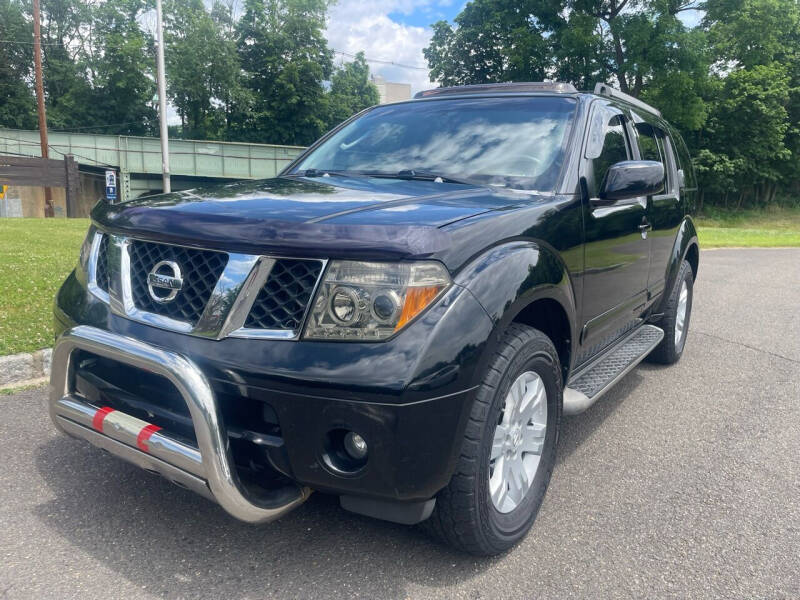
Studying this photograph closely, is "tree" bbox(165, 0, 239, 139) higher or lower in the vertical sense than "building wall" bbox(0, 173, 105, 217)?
higher

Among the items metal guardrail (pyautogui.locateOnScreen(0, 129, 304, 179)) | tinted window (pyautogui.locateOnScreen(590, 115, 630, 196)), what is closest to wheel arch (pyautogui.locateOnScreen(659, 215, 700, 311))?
tinted window (pyautogui.locateOnScreen(590, 115, 630, 196))

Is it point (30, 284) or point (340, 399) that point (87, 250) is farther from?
point (30, 284)

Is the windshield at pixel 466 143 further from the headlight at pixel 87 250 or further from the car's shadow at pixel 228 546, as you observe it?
the car's shadow at pixel 228 546

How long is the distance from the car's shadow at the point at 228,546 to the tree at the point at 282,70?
5385cm

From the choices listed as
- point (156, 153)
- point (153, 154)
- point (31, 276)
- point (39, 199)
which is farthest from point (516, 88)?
point (39, 199)

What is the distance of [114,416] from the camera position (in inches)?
90.2

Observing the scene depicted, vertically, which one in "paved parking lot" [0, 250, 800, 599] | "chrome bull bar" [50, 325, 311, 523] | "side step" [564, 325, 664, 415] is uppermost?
"chrome bull bar" [50, 325, 311, 523]

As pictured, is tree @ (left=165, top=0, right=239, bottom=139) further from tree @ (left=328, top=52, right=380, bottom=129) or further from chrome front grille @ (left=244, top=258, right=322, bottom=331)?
chrome front grille @ (left=244, top=258, right=322, bottom=331)

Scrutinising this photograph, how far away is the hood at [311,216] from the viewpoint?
2.09 metres

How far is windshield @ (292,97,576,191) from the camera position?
321 centimetres

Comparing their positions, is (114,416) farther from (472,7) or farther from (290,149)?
(472,7)

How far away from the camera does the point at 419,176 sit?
10.6 ft

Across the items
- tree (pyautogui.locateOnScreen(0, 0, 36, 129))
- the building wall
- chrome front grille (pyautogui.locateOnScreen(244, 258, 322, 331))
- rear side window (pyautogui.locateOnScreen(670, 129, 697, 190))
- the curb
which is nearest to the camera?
chrome front grille (pyautogui.locateOnScreen(244, 258, 322, 331))

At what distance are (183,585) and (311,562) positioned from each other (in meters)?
0.46
